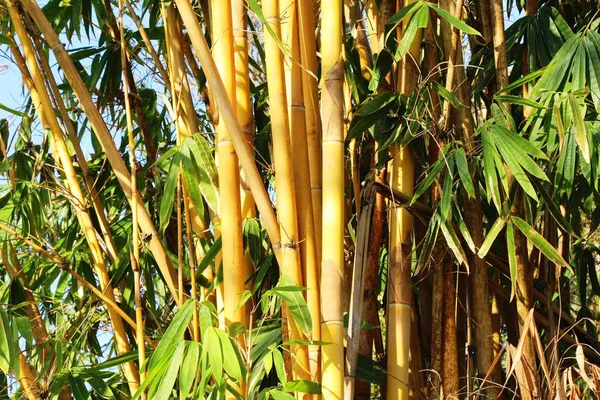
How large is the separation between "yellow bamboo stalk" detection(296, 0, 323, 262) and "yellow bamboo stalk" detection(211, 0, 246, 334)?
0.13m

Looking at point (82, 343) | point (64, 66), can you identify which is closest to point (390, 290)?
point (64, 66)

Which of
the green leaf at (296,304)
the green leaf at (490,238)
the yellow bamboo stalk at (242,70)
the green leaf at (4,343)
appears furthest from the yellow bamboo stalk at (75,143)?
the green leaf at (490,238)

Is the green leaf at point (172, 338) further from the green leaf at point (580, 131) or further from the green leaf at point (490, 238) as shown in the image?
the green leaf at point (580, 131)

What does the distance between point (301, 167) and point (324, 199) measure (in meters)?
0.07

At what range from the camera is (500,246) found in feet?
6.39

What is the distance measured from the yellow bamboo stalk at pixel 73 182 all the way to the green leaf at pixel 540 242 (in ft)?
2.67

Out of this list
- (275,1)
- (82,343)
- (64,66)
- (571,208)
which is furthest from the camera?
(82,343)

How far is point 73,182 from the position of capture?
170cm

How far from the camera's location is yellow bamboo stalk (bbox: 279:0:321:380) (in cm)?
128

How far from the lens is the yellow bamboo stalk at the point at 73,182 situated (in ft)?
5.44

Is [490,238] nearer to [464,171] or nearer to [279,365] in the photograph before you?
[464,171]

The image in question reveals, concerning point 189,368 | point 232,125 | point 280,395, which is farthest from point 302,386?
point 232,125

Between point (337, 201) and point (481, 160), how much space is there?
435mm

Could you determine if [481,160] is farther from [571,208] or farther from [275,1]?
[275,1]
